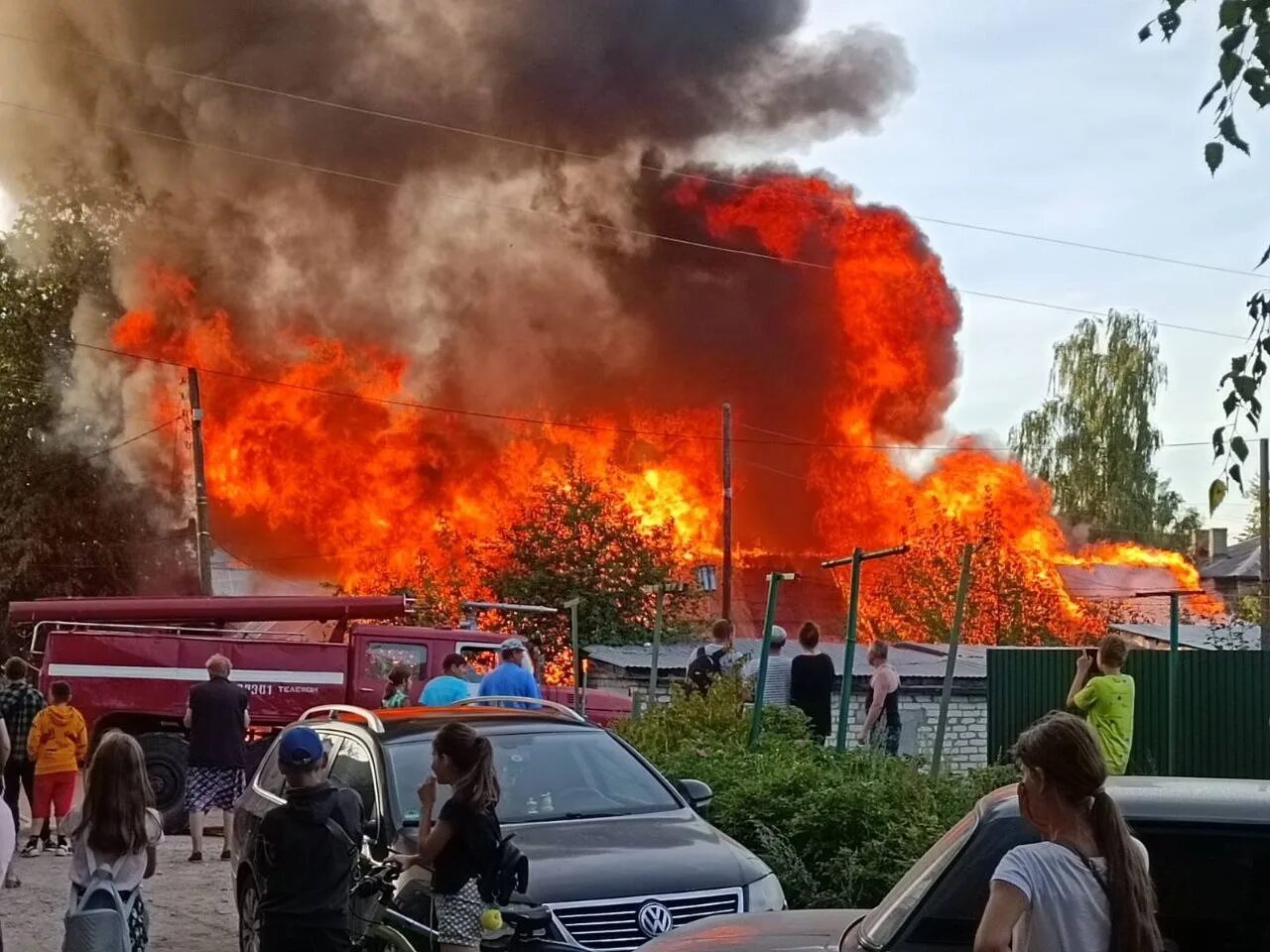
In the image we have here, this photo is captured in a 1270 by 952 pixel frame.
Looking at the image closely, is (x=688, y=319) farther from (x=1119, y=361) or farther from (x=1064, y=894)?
(x=1064, y=894)

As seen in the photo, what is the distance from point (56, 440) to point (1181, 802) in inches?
1662

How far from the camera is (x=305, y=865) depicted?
5707mm

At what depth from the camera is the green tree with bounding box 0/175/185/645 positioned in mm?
42156

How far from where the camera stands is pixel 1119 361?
5169cm

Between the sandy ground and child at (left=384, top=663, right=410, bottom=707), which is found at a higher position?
child at (left=384, top=663, right=410, bottom=707)

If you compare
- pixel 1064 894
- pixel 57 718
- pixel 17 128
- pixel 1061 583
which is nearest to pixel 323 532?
pixel 17 128

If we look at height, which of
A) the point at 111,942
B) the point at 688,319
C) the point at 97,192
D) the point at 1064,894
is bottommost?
the point at 111,942

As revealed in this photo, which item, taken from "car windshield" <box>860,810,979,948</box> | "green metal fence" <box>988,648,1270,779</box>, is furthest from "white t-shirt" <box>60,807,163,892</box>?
"green metal fence" <box>988,648,1270,779</box>

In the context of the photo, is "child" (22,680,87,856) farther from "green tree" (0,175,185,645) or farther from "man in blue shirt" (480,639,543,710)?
"green tree" (0,175,185,645)

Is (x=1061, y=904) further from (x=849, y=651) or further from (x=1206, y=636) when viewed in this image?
(x=1206, y=636)

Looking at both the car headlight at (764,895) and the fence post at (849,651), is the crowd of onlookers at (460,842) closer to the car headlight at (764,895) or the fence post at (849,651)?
the fence post at (849,651)

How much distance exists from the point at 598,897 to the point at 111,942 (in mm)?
2054

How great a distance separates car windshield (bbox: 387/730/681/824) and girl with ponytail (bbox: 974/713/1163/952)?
4.58 metres

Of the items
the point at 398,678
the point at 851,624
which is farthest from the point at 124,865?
the point at 398,678
